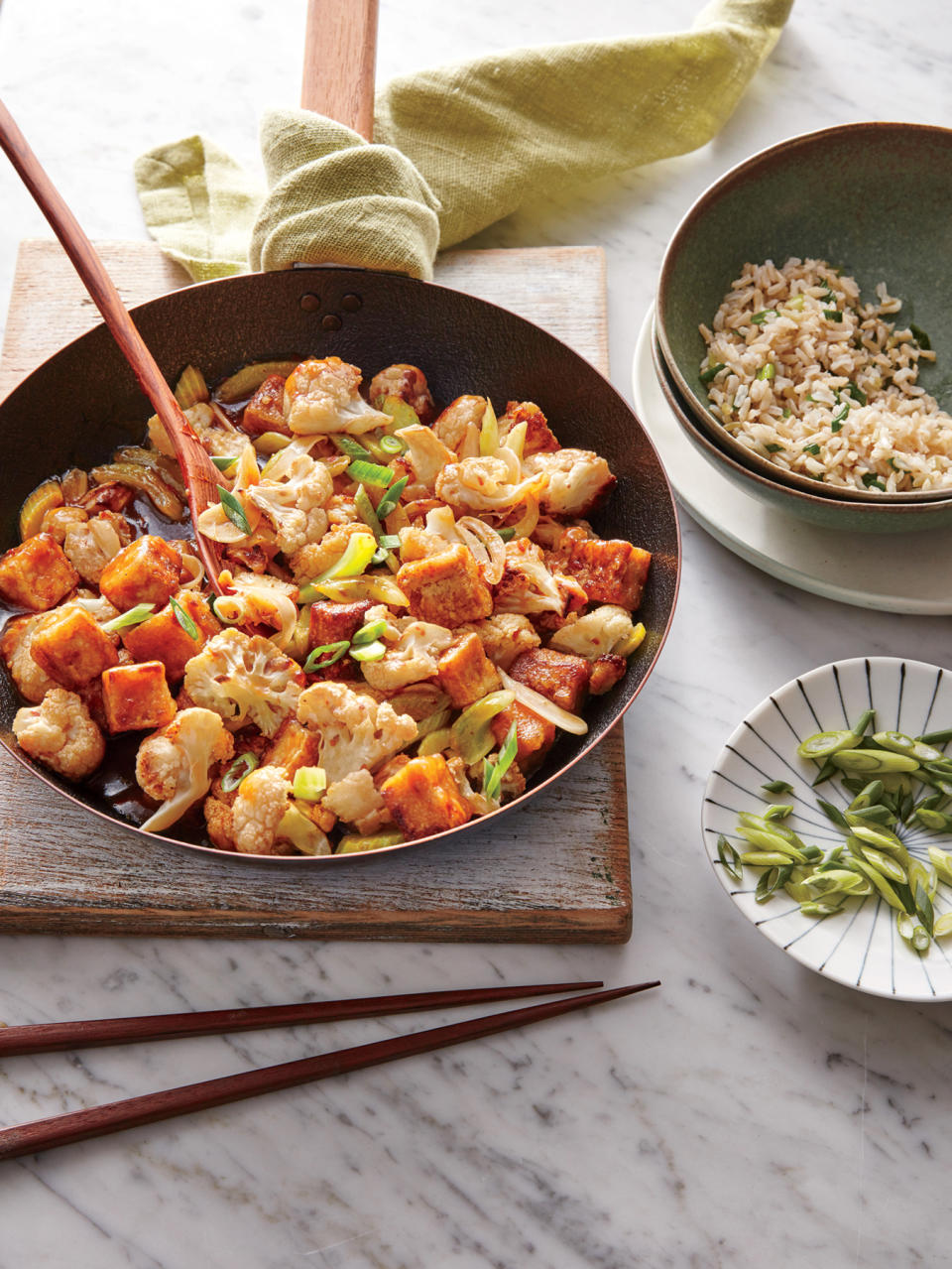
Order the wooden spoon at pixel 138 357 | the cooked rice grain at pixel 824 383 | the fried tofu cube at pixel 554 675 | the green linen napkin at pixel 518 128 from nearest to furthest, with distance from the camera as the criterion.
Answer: the fried tofu cube at pixel 554 675 < the wooden spoon at pixel 138 357 < the cooked rice grain at pixel 824 383 < the green linen napkin at pixel 518 128

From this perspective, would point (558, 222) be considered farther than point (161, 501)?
Yes

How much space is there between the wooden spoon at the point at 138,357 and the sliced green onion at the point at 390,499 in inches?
12.8

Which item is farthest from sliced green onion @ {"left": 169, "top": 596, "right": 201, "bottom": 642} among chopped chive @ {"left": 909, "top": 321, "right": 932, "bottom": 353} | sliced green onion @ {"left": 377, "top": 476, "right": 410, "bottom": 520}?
chopped chive @ {"left": 909, "top": 321, "right": 932, "bottom": 353}

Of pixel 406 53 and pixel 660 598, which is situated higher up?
pixel 406 53

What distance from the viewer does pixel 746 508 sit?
8.01 ft

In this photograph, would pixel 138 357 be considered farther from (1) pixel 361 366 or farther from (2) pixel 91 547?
(1) pixel 361 366

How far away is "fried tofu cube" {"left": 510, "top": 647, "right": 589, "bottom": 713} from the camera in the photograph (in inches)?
77.6

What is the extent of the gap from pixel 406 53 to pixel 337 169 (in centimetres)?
89

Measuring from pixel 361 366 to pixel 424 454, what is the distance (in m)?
0.40

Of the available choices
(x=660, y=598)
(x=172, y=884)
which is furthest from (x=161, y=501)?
(x=660, y=598)

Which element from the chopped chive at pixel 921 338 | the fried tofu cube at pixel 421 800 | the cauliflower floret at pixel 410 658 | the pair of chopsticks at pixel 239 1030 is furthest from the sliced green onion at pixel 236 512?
the chopped chive at pixel 921 338

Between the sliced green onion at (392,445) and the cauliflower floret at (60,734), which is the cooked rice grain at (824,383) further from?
the cauliflower floret at (60,734)

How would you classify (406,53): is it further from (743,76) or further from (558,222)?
(743,76)

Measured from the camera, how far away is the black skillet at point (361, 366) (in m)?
2.15
